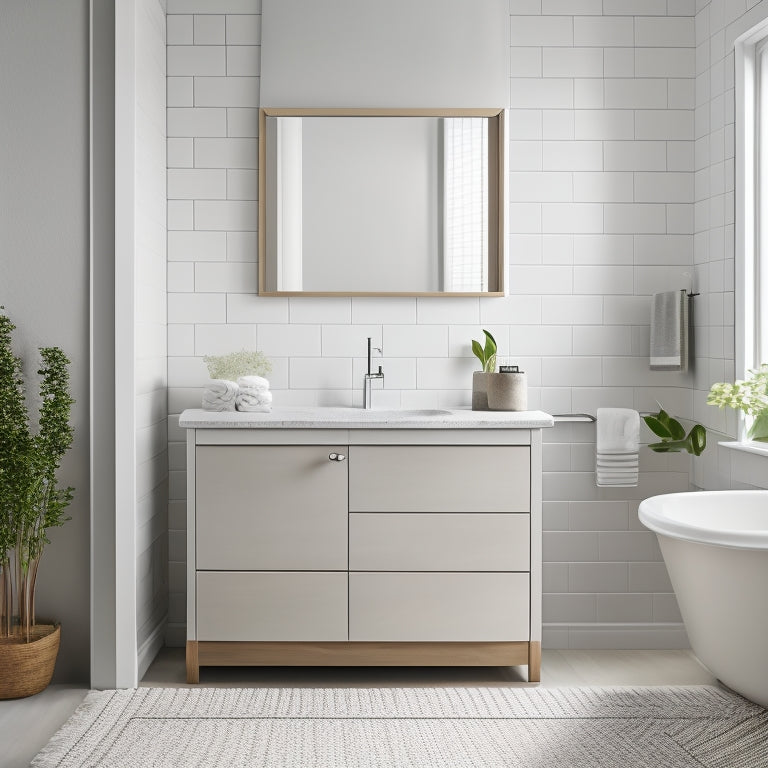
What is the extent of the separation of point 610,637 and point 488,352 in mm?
1299

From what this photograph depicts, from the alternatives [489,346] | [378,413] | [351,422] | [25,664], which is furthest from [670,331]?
→ [25,664]

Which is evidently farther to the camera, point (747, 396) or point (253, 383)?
point (253, 383)

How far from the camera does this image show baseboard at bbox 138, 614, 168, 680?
2.90 m

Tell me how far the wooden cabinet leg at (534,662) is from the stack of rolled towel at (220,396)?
139cm

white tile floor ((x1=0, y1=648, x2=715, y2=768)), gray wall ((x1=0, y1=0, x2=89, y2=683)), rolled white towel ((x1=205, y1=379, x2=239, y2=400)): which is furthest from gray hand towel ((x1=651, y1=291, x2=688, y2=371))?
gray wall ((x1=0, y1=0, x2=89, y2=683))

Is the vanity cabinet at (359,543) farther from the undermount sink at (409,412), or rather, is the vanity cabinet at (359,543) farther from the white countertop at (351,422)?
the undermount sink at (409,412)

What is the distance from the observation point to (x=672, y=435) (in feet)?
10.2

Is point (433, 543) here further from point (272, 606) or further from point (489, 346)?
point (489, 346)

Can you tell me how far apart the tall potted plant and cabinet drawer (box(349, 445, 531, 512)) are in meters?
1.01

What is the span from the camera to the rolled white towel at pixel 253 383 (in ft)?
9.65

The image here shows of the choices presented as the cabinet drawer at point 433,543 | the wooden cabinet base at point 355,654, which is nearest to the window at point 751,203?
the cabinet drawer at point 433,543

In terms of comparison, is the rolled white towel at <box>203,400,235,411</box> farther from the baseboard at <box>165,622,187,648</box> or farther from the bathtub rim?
the bathtub rim

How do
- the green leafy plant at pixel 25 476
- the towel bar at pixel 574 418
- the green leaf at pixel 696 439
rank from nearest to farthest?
the green leafy plant at pixel 25 476
the green leaf at pixel 696 439
the towel bar at pixel 574 418

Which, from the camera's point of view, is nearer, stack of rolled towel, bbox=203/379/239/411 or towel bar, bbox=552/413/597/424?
stack of rolled towel, bbox=203/379/239/411
